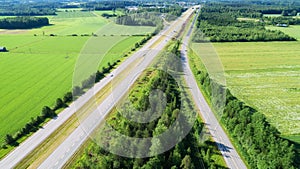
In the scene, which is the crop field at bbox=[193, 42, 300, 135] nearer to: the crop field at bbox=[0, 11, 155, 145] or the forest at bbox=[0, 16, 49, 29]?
the crop field at bbox=[0, 11, 155, 145]

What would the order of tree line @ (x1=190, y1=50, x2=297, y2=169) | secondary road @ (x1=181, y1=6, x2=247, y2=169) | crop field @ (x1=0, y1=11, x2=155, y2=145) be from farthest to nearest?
crop field @ (x1=0, y1=11, x2=155, y2=145) < secondary road @ (x1=181, y1=6, x2=247, y2=169) < tree line @ (x1=190, y1=50, x2=297, y2=169)

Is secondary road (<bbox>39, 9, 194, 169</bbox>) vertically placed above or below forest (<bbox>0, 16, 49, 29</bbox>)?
below

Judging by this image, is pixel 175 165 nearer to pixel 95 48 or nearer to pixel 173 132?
pixel 173 132

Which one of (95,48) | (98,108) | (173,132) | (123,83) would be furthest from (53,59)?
(173,132)

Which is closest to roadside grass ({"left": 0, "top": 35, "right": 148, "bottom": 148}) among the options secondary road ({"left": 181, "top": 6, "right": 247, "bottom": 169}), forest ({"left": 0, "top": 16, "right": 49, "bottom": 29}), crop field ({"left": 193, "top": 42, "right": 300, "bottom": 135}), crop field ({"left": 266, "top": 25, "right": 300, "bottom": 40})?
secondary road ({"left": 181, "top": 6, "right": 247, "bottom": 169})

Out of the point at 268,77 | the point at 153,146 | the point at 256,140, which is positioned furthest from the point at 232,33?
the point at 153,146

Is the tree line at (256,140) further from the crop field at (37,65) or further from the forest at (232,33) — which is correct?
the forest at (232,33)
